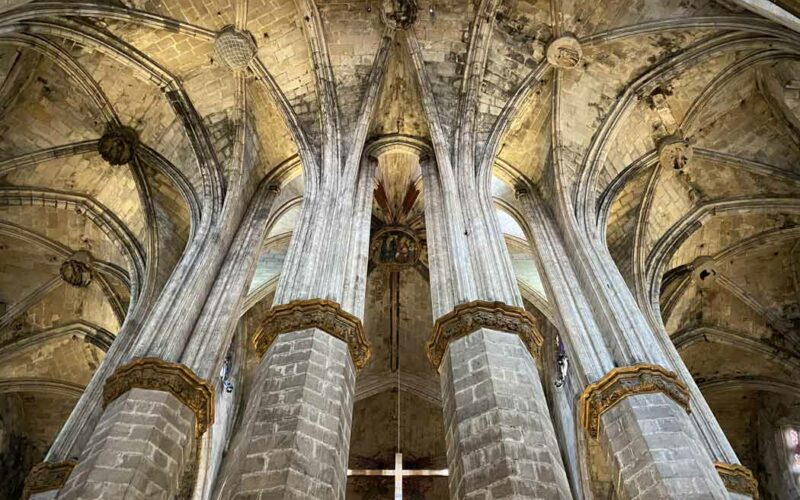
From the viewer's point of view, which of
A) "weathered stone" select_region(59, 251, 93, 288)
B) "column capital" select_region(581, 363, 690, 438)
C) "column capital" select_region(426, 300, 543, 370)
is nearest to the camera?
"column capital" select_region(426, 300, 543, 370)

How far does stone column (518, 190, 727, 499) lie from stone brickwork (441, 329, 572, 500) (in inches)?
45.9

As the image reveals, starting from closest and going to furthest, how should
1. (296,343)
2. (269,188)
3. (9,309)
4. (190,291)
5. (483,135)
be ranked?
1. (296,343)
2. (190,291)
3. (483,135)
4. (269,188)
5. (9,309)

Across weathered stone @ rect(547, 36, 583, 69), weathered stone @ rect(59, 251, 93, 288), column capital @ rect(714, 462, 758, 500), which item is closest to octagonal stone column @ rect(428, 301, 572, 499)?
column capital @ rect(714, 462, 758, 500)

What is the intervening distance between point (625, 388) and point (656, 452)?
1.16 m

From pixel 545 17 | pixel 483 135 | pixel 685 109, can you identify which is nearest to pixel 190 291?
pixel 483 135

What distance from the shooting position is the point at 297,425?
21.6 ft

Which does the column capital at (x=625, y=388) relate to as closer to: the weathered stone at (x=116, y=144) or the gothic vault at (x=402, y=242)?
the gothic vault at (x=402, y=242)

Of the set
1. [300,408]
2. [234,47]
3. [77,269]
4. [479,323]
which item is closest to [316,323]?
[300,408]

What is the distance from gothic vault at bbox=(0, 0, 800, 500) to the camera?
7.72m

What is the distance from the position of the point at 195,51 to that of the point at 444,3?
483 centimetres

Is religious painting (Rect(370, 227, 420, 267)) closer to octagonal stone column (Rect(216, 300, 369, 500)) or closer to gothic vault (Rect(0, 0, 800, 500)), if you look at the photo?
gothic vault (Rect(0, 0, 800, 500))

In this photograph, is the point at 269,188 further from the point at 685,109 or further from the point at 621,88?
the point at 685,109

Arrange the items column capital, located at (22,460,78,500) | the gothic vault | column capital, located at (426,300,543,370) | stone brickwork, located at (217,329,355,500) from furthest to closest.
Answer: column capital, located at (22,460,78,500), column capital, located at (426,300,543,370), the gothic vault, stone brickwork, located at (217,329,355,500)

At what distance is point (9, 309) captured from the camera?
51.2ft
